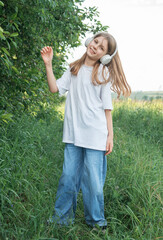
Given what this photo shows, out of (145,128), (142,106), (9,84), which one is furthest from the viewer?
(142,106)

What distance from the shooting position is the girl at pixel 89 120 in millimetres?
2064

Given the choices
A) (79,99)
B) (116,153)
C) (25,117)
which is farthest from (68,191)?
(25,117)

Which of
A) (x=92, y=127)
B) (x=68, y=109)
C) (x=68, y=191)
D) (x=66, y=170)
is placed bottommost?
(x=68, y=191)

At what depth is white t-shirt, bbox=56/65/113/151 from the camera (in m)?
2.05

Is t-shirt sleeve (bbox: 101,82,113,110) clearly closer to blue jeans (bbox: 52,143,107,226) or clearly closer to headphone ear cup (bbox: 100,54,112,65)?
headphone ear cup (bbox: 100,54,112,65)

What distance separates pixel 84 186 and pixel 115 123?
396cm

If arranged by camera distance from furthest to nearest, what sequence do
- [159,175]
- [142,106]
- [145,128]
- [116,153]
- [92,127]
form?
[142,106] < [145,128] < [116,153] < [159,175] < [92,127]

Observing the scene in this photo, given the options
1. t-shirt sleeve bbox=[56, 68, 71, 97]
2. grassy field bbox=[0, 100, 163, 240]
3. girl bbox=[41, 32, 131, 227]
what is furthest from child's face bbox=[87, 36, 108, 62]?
grassy field bbox=[0, 100, 163, 240]

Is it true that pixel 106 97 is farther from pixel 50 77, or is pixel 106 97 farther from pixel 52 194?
pixel 52 194

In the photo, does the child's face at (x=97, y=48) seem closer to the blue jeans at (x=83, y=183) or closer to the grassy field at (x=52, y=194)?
the blue jeans at (x=83, y=183)

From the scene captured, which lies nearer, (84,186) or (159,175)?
(84,186)

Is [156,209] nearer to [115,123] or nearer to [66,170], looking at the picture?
[66,170]

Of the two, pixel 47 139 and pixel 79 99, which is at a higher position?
pixel 79 99

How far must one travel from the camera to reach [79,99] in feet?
6.89
